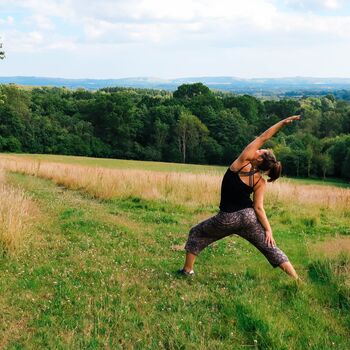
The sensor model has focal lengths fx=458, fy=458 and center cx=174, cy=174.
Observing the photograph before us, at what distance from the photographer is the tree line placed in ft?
197

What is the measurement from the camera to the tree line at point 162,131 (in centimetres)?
6000

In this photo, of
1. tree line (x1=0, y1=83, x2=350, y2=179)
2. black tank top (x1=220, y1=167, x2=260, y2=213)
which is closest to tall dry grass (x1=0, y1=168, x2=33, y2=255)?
black tank top (x1=220, y1=167, x2=260, y2=213)

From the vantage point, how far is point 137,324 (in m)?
5.08

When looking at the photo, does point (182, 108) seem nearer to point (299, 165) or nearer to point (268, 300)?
point (299, 165)

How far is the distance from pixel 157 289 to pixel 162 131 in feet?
204

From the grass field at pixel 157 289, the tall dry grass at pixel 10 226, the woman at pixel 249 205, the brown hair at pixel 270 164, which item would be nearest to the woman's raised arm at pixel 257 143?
the woman at pixel 249 205

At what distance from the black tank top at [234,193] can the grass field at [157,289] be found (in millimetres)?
A: 1088

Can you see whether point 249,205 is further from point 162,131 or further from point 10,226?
point 162,131

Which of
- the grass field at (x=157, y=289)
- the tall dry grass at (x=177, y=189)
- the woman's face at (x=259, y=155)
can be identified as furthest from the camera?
the tall dry grass at (x=177, y=189)

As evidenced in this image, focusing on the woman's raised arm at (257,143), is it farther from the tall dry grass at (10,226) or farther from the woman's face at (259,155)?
the tall dry grass at (10,226)

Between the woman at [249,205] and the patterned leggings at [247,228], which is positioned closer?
the woman at [249,205]

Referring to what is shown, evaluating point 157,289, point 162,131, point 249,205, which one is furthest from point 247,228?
point 162,131

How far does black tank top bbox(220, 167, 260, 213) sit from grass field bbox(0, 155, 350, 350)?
42.9 inches

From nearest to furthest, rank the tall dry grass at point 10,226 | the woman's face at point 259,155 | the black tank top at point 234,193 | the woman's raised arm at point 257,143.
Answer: the woman's raised arm at point 257,143
the woman's face at point 259,155
the black tank top at point 234,193
the tall dry grass at point 10,226
